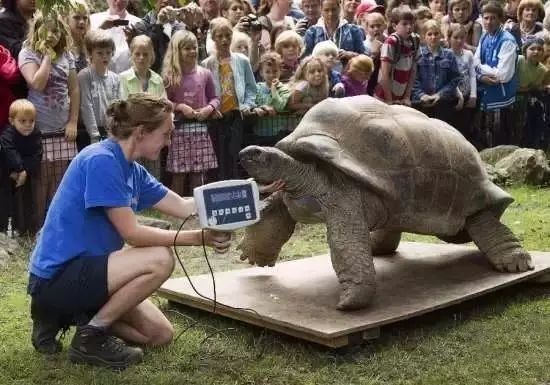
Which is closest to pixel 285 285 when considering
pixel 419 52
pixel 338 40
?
pixel 338 40

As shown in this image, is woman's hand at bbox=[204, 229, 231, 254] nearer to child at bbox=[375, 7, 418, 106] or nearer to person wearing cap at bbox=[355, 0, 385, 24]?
child at bbox=[375, 7, 418, 106]

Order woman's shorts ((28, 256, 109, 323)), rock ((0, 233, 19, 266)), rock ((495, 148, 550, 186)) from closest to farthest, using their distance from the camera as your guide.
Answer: woman's shorts ((28, 256, 109, 323)) → rock ((0, 233, 19, 266)) → rock ((495, 148, 550, 186))

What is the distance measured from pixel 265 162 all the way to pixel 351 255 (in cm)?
70

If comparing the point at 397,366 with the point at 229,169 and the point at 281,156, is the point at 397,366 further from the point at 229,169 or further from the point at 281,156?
the point at 229,169

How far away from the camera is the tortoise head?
4715 mm

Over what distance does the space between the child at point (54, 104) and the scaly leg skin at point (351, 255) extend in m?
3.34

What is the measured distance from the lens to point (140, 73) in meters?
7.67

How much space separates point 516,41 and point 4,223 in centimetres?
705

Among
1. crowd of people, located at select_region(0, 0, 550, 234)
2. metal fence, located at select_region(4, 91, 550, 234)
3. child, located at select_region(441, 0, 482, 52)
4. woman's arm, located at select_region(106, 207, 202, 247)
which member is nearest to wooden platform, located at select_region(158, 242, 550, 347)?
woman's arm, located at select_region(106, 207, 202, 247)

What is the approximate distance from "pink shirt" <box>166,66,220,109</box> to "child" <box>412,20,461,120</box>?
2.92m

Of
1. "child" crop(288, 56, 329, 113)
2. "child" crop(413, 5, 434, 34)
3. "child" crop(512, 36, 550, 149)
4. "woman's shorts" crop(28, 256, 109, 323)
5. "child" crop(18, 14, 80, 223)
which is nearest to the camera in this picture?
"woman's shorts" crop(28, 256, 109, 323)

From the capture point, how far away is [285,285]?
5262 mm

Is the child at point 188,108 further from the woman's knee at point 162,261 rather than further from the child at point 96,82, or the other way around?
the woman's knee at point 162,261

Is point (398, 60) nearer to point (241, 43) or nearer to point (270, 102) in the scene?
point (270, 102)
